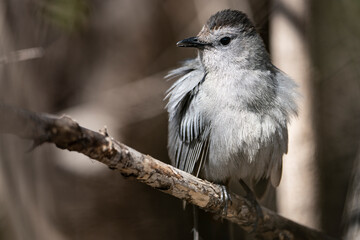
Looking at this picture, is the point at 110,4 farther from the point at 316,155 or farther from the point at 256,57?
the point at 316,155

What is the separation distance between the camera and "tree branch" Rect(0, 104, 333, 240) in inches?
59.9

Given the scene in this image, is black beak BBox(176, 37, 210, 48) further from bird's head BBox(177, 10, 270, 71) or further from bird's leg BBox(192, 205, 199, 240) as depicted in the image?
bird's leg BBox(192, 205, 199, 240)

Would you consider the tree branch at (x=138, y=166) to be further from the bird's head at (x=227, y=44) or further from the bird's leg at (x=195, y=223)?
the bird's head at (x=227, y=44)

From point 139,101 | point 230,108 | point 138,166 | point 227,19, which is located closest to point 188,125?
point 230,108

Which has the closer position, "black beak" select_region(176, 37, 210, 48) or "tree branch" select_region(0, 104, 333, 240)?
"tree branch" select_region(0, 104, 333, 240)

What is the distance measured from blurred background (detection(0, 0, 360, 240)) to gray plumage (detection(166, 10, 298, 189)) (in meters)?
0.67

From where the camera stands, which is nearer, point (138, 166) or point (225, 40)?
point (138, 166)

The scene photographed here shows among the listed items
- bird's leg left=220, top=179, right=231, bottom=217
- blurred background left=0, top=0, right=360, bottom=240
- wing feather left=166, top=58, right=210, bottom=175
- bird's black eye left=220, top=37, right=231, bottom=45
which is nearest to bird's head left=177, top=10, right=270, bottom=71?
bird's black eye left=220, top=37, right=231, bottom=45

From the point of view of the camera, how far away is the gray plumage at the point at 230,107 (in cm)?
288

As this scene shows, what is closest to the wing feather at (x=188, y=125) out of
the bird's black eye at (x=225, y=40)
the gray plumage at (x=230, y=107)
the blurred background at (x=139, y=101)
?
the gray plumage at (x=230, y=107)

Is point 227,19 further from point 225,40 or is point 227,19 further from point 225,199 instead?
point 225,199

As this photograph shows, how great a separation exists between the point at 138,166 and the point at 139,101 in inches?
110

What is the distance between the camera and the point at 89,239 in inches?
185

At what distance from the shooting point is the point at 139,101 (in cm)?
470
